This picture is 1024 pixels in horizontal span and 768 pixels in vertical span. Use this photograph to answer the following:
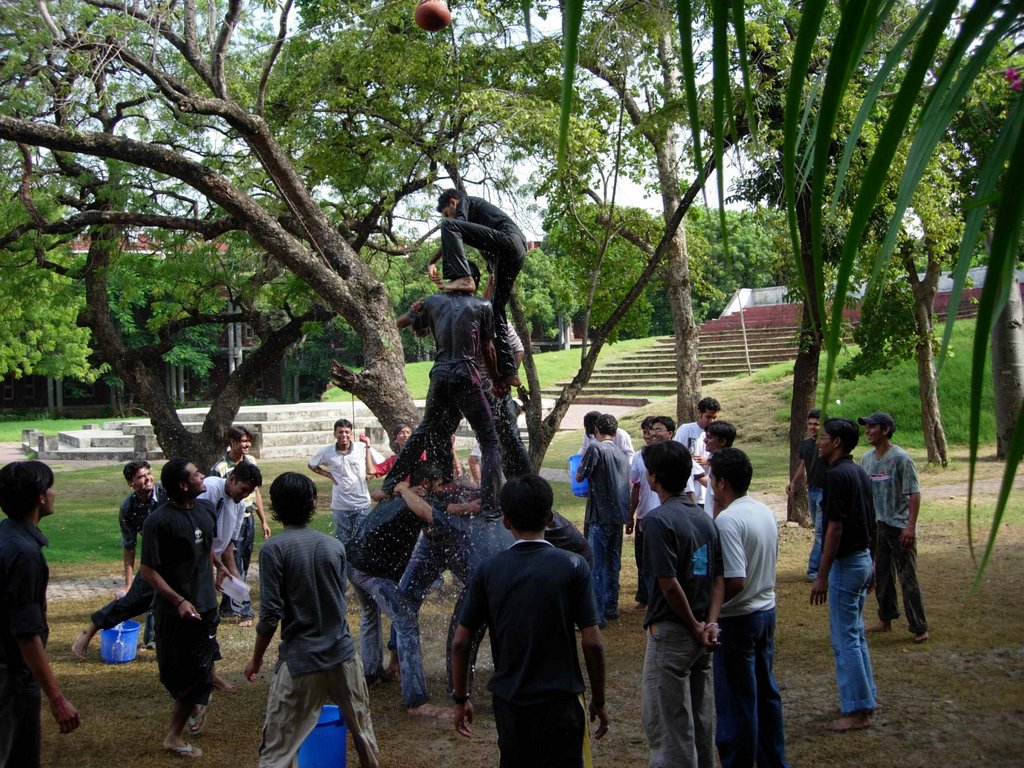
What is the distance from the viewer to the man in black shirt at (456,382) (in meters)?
6.71

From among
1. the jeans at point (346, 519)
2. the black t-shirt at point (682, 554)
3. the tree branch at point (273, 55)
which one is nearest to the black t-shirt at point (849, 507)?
the black t-shirt at point (682, 554)

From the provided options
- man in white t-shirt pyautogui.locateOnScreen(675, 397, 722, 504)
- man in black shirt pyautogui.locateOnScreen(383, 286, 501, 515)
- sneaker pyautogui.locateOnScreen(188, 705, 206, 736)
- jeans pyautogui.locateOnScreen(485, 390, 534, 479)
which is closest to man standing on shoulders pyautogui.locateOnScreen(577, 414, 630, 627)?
man in white t-shirt pyautogui.locateOnScreen(675, 397, 722, 504)

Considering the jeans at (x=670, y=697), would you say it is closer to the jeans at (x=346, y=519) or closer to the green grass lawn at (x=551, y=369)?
the jeans at (x=346, y=519)

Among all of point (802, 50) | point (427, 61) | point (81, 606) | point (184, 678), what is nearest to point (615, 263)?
point (427, 61)

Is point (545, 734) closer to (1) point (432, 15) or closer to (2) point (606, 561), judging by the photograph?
(2) point (606, 561)

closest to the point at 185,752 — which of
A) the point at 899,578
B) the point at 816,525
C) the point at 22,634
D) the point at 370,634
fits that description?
the point at 370,634

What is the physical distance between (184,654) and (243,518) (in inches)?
149

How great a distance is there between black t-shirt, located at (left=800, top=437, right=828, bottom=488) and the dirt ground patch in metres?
1.14

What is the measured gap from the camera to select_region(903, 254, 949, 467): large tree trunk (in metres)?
16.6

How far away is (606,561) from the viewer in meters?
8.98

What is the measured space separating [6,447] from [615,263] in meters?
23.7

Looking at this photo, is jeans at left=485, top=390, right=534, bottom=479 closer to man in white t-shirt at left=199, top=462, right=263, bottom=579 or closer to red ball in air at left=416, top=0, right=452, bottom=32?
man in white t-shirt at left=199, top=462, right=263, bottom=579

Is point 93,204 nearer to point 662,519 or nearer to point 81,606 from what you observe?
point 81,606

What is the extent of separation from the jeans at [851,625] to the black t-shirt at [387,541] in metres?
2.73
